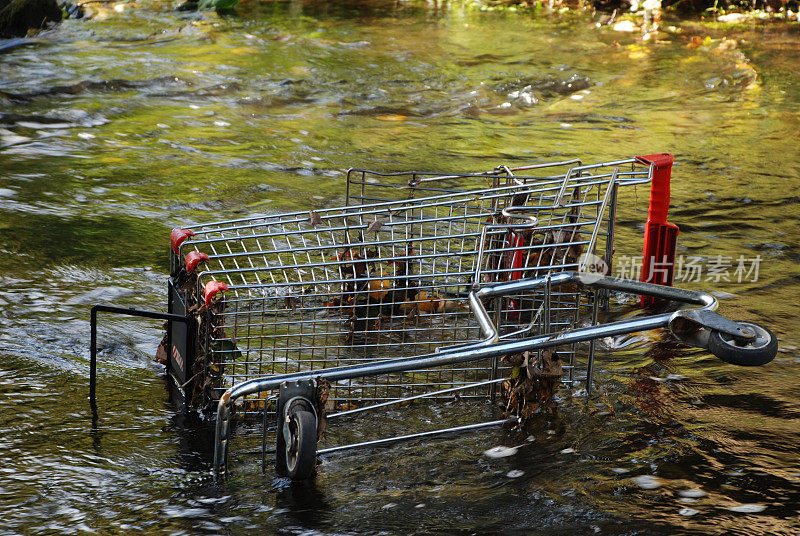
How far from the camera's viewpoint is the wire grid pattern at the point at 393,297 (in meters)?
4.05

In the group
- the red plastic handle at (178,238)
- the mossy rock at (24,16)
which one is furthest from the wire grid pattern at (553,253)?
the mossy rock at (24,16)

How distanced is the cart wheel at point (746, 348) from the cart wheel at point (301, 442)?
1.56 meters

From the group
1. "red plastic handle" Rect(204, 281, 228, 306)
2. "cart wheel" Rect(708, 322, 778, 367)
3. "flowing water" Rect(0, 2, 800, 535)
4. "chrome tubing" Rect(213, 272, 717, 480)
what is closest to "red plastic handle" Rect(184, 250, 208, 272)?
"red plastic handle" Rect(204, 281, 228, 306)

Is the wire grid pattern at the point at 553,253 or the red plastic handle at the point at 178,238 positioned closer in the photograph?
the wire grid pattern at the point at 553,253

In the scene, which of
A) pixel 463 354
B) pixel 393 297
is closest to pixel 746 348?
pixel 463 354

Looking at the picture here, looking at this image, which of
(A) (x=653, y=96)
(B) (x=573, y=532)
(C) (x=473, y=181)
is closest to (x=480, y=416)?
(B) (x=573, y=532)

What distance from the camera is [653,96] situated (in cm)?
1223

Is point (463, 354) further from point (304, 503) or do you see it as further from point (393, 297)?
point (393, 297)

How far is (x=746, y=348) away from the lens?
10.3ft

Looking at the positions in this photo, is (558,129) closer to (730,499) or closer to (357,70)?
(357,70)

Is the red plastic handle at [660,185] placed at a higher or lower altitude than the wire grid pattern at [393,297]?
higher

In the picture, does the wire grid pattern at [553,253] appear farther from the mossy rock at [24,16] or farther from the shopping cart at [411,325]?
the mossy rock at [24,16]

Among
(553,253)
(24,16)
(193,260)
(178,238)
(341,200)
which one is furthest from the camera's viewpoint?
(24,16)

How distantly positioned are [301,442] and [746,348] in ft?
5.61
